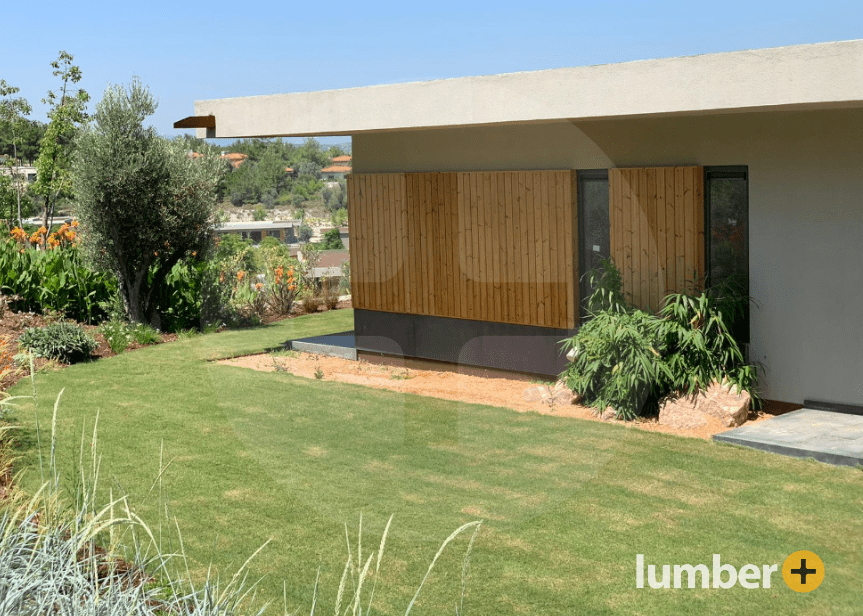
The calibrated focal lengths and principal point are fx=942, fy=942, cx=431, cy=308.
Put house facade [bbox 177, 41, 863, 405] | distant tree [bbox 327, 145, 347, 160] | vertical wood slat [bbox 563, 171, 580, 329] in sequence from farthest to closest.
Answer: distant tree [bbox 327, 145, 347, 160] < vertical wood slat [bbox 563, 171, 580, 329] < house facade [bbox 177, 41, 863, 405]

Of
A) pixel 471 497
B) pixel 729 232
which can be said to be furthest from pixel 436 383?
pixel 471 497

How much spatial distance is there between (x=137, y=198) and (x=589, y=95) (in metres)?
7.93

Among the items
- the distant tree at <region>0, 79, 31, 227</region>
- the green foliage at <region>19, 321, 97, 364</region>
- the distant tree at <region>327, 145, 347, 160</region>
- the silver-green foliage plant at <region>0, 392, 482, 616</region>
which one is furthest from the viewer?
the distant tree at <region>327, 145, 347, 160</region>

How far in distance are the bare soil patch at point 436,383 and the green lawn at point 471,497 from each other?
34cm

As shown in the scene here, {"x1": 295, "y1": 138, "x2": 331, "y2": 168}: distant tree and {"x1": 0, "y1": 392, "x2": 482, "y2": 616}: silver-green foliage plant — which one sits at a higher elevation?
{"x1": 295, "y1": 138, "x2": 331, "y2": 168}: distant tree

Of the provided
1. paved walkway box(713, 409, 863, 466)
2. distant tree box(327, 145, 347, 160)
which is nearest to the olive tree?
paved walkway box(713, 409, 863, 466)

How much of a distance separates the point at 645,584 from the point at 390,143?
8.11 metres

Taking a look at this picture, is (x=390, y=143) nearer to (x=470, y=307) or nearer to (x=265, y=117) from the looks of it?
(x=265, y=117)

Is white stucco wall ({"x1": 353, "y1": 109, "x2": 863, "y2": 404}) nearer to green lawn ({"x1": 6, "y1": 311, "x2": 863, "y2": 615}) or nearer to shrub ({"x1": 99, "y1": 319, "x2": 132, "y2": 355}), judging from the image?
green lawn ({"x1": 6, "y1": 311, "x2": 863, "y2": 615})

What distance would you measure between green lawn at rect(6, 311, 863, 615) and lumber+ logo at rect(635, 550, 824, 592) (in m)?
0.07

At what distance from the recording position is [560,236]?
10.3 meters

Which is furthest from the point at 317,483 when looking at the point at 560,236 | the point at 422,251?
the point at 422,251

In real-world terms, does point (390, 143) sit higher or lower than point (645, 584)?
higher

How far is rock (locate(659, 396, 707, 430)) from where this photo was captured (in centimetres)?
829
